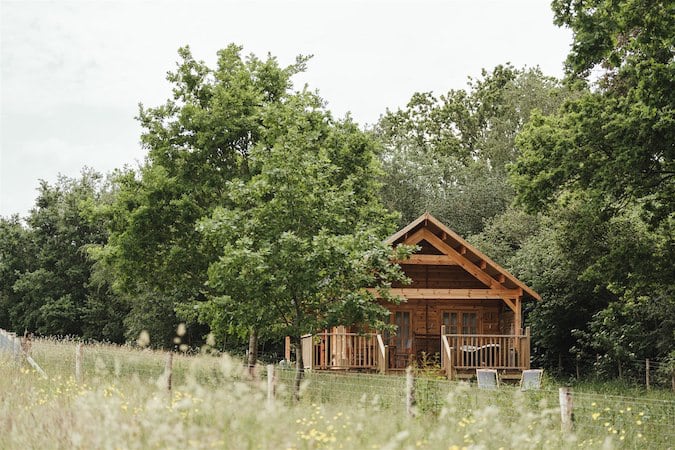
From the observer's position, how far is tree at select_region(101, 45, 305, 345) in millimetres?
26719

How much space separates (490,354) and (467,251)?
3.38 m

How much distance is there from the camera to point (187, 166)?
2727 cm

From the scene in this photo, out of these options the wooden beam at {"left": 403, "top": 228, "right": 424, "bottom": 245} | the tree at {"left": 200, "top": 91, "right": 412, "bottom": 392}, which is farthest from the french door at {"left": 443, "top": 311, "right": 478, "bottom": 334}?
the tree at {"left": 200, "top": 91, "right": 412, "bottom": 392}

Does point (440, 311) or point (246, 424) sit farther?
point (440, 311)

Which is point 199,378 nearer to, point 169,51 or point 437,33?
point 169,51

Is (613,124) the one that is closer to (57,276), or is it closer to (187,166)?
(187,166)

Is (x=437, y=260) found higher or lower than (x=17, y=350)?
higher

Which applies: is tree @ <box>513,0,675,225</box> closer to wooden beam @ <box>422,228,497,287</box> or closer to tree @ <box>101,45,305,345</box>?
wooden beam @ <box>422,228,497,287</box>

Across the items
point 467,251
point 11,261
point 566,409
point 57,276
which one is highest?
point 11,261

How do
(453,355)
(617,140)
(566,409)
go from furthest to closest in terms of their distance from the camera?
1. (453,355)
2. (617,140)
3. (566,409)

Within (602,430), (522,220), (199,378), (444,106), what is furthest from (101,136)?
(602,430)

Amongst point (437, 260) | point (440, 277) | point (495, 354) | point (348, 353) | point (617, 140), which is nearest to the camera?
point (617, 140)

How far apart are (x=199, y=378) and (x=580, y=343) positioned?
19.7 metres

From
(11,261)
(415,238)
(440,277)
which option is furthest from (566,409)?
(11,261)
